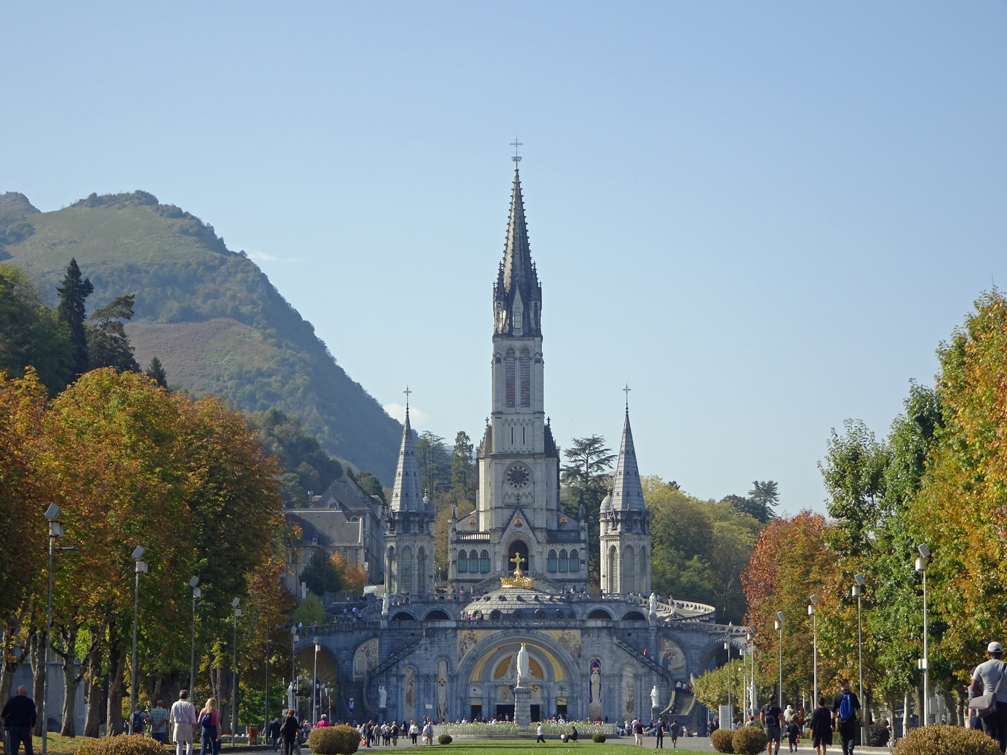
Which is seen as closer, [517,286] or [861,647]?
[861,647]

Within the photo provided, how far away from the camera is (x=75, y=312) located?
9588 centimetres

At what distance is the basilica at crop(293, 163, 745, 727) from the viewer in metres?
115

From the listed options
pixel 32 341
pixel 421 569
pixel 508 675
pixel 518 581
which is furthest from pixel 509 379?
pixel 32 341

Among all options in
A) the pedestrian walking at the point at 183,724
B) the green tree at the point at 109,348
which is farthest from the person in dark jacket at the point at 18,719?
the green tree at the point at 109,348

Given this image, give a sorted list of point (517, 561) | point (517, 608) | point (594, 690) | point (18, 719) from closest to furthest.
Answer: point (18, 719), point (594, 690), point (517, 608), point (517, 561)

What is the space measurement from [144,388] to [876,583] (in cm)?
2716

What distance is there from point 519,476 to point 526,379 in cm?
882

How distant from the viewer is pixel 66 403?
163 feet

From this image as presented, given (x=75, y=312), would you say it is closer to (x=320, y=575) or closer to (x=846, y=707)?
(x=320, y=575)

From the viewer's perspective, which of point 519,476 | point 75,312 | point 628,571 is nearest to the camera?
point 75,312

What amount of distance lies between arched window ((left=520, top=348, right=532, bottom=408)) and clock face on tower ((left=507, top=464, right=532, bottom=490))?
5.67 meters

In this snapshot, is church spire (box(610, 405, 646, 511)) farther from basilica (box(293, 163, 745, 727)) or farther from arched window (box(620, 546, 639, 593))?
arched window (box(620, 546, 639, 593))

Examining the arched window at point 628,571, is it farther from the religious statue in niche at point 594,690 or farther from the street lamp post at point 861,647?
the street lamp post at point 861,647

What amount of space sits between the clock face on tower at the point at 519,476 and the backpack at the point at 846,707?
106649 mm
